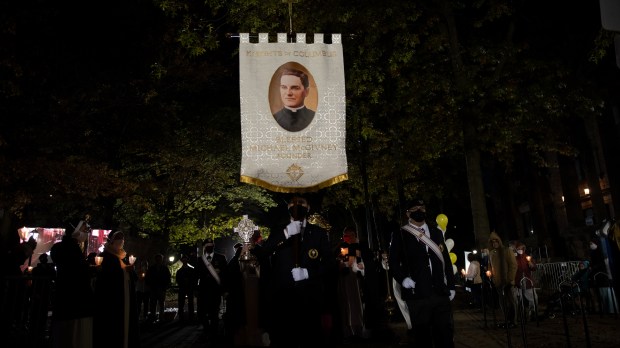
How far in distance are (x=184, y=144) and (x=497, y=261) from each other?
15.6m

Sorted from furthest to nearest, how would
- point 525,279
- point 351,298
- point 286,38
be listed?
1. point 525,279
2. point 351,298
3. point 286,38

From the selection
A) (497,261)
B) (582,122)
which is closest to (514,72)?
(497,261)

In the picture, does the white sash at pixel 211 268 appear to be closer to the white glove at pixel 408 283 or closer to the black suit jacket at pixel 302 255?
the black suit jacket at pixel 302 255

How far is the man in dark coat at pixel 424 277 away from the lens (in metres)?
6.29

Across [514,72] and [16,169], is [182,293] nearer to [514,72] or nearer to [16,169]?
[16,169]

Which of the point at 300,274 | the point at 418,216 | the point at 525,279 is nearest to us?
the point at 300,274

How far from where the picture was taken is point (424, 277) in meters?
6.33

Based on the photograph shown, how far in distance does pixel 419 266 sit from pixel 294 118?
10.9 ft

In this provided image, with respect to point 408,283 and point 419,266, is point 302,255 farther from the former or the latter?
point 419,266

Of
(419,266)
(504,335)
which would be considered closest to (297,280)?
(419,266)

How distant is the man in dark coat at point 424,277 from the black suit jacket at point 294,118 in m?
2.56

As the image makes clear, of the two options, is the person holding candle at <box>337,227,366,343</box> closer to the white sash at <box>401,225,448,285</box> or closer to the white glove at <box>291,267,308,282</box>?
the white sash at <box>401,225,448,285</box>

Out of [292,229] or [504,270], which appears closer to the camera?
[292,229]

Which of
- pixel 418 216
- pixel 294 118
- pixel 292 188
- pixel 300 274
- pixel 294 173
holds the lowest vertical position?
pixel 300 274
